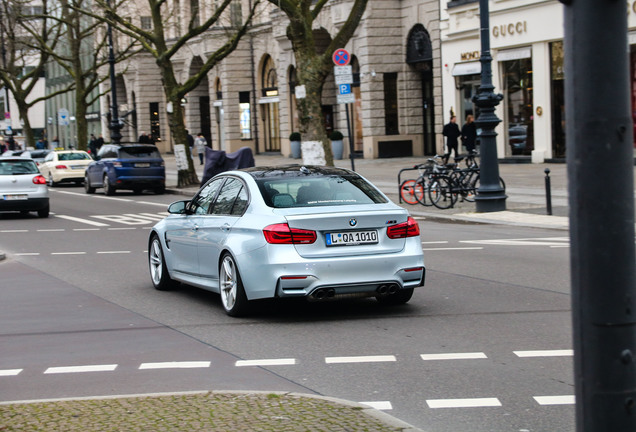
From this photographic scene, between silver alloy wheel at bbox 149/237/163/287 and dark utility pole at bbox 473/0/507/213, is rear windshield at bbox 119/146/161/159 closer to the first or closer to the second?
dark utility pole at bbox 473/0/507/213

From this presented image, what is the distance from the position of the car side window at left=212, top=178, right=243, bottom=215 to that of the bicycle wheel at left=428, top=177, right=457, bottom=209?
12658 mm

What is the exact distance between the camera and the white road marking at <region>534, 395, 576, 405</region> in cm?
597

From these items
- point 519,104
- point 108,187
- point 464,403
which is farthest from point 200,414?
point 519,104

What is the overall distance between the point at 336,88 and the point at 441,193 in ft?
86.0

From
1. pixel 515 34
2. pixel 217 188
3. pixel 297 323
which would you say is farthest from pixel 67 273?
pixel 515 34

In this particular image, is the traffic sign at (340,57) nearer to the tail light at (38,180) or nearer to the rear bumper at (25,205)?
the tail light at (38,180)

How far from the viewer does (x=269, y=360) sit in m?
7.48

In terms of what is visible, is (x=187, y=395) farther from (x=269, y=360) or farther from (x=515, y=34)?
(x=515, y=34)

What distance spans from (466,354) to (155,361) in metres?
2.32

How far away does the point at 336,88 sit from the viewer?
48219 millimetres

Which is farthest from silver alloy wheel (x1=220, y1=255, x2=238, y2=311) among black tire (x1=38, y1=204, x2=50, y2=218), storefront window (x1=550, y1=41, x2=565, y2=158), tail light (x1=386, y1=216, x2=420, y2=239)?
storefront window (x1=550, y1=41, x2=565, y2=158)

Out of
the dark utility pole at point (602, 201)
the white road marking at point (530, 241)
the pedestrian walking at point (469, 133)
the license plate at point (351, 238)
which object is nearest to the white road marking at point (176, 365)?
the license plate at point (351, 238)

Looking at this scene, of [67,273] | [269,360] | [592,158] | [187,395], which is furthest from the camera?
[67,273]

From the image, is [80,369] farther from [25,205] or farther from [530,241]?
[25,205]
